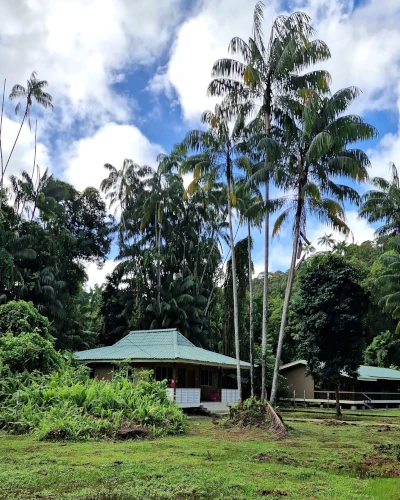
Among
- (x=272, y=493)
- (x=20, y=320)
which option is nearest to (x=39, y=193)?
(x=20, y=320)

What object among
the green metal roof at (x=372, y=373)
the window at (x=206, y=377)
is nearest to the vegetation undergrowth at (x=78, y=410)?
the window at (x=206, y=377)

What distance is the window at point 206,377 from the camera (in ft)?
90.4

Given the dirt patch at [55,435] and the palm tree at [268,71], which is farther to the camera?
the palm tree at [268,71]

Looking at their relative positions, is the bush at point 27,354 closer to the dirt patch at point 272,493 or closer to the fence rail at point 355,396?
the dirt patch at point 272,493

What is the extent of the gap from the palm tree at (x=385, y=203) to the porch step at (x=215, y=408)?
15536mm

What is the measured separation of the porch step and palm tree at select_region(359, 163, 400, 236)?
612 inches

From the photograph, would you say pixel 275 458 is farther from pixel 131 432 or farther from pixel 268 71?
pixel 268 71

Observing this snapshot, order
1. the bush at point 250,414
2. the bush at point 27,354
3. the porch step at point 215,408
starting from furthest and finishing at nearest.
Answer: the porch step at point 215,408
the bush at point 27,354
the bush at point 250,414

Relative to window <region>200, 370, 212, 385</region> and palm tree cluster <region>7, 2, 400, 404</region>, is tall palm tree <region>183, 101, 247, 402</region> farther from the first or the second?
window <region>200, 370, 212, 385</region>

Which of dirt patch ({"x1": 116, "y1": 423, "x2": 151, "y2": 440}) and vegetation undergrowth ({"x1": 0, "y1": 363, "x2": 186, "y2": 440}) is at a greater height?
vegetation undergrowth ({"x1": 0, "y1": 363, "x2": 186, "y2": 440})

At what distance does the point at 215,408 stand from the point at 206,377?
364 centimetres

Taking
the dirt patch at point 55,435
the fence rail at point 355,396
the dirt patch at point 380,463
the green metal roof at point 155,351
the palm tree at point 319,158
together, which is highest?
the palm tree at point 319,158

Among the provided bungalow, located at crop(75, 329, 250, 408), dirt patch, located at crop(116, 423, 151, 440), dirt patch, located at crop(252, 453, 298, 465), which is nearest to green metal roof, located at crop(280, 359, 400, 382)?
bungalow, located at crop(75, 329, 250, 408)

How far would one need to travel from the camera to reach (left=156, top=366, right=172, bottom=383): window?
25.0 meters
